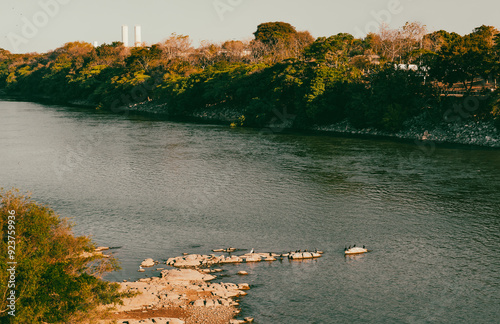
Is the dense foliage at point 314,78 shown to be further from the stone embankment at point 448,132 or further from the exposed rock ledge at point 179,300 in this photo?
the exposed rock ledge at point 179,300

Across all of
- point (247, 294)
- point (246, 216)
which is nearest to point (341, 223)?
point (246, 216)

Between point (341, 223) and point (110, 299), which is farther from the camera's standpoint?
point (341, 223)

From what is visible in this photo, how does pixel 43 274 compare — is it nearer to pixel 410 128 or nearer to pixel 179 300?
pixel 179 300

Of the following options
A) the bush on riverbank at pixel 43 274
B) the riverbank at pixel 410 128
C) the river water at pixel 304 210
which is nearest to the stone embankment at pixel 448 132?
the riverbank at pixel 410 128

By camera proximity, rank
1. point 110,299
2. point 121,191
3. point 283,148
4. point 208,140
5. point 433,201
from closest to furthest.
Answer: point 110,299, point 433,201, point 121,191, point 283,148, point 208,140

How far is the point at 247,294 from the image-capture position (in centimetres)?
2633

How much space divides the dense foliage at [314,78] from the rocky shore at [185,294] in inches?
2248

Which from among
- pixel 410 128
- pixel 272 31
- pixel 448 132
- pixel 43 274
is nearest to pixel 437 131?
pixel 448 132

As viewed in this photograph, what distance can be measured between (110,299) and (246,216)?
60.0ft

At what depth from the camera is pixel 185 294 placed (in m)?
26.0

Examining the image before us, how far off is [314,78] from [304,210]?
54.3m

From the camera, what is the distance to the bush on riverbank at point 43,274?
19.4 m

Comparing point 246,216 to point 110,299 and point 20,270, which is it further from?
point 20,270

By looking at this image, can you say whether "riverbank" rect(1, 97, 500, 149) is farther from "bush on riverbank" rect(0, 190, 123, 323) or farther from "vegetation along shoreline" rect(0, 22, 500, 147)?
"bush on riverbank" rect(0, 190, 123, 323)
